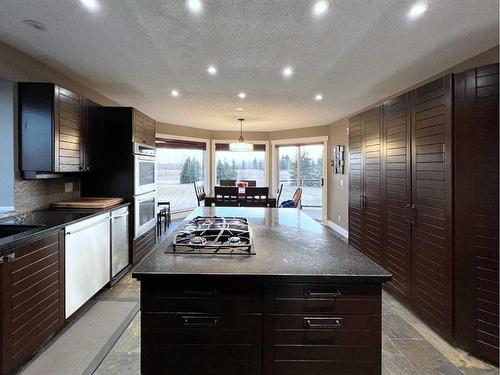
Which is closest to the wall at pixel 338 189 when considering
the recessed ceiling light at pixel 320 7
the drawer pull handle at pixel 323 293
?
the recessed ceiling light at pixel 320 7

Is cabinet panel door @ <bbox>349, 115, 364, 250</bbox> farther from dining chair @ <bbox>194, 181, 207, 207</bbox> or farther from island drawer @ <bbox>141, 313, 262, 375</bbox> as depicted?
dining chair @ <bbox>194, 181, 207, 207</bbox>

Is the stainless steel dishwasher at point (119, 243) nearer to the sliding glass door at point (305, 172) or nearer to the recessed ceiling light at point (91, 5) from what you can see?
the recessed ceiling light at point (91, 5)

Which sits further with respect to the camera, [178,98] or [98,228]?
[178,98]

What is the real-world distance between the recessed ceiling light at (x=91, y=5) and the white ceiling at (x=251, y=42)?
0.14 feet

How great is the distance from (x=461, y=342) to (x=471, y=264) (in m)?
0.61

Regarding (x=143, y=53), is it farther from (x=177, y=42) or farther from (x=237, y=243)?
(x=237, y=243)

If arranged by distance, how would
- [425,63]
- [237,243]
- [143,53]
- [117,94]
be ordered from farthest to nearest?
[117,94] → [425,63] → [143,53] → [237,243]

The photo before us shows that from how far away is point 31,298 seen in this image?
2031 millimetres

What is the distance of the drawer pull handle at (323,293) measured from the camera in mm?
1255

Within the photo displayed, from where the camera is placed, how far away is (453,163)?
7.39 ft

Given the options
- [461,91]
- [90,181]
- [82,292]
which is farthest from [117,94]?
[461,91]

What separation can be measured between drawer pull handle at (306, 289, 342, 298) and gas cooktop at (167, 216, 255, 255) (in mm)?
355

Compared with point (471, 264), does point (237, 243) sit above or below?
above

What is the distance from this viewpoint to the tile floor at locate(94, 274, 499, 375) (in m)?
2.05
